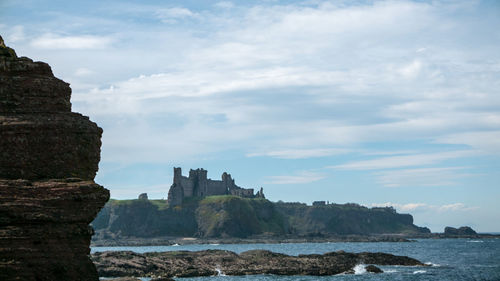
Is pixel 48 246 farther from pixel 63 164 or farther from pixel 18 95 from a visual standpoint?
pixel 18 95

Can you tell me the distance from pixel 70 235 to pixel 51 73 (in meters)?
8.07

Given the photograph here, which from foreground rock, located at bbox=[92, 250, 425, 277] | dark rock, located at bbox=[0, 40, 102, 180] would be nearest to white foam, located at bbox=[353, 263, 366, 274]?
foreground rock, located at bbox=[92, 250, 425, 277]

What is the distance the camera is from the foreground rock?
7544 cm

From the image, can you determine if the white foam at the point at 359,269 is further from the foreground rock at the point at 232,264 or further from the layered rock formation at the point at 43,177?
the layered rock formation at the point at 43,177

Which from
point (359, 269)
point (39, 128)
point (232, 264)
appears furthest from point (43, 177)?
point (359, 269)

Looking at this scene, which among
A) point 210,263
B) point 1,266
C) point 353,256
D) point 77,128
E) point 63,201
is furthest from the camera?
point 353,256

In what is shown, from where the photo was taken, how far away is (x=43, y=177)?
27750mm

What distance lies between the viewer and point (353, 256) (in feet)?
328

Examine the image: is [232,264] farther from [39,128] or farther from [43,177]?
[39,128]

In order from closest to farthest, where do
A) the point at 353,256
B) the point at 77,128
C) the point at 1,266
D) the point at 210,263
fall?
1. the point at 1,266
2. the point at 77,128
3. the point at 210,263
4. the point at 353,256

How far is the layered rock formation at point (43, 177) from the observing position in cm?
2552

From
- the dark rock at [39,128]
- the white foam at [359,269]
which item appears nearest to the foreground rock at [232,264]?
the white foam at [359,269]

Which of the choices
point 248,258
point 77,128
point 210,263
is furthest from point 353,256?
point 77,128

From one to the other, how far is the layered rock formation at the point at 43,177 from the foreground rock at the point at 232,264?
45038mm
